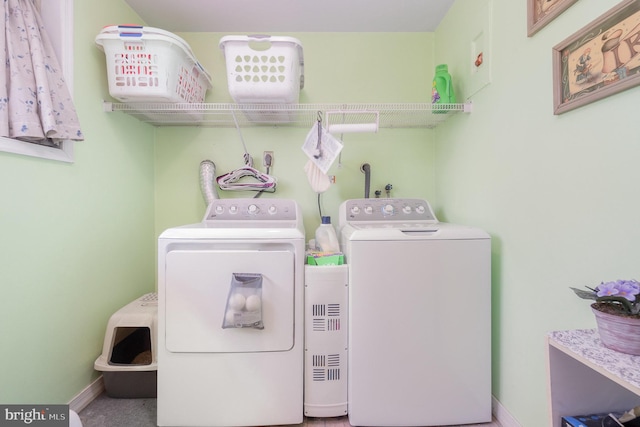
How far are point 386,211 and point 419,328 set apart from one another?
2.40ft

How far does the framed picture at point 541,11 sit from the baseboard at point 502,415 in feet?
5.60

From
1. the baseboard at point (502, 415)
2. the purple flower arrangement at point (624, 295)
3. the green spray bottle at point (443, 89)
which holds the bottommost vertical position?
the baseboard at point (502, 415)

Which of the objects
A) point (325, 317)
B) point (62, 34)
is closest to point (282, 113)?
point (62, 34)

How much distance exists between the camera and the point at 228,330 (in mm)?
1319

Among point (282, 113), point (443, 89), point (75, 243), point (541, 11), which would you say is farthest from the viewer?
point (282, 113)

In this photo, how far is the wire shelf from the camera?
170 centimetres

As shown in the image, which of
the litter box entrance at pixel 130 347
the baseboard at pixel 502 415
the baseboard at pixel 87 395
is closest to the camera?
the baseboard at pixel 502 415

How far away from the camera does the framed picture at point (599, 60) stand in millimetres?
808

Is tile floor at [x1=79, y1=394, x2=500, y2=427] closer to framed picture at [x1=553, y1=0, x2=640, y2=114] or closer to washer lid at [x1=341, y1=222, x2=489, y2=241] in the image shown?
washer lid at [x1=341, y1=222, x2=489, y2=241]

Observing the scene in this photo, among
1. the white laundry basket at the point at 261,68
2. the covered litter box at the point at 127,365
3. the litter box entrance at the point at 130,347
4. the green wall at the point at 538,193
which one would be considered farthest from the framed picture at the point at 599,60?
the litter box entrance at the point at 130,347

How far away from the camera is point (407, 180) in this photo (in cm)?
220

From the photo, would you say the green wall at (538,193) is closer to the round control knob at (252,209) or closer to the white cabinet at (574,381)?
the white cabinet at (574,381)

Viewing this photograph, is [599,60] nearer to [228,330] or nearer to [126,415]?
[228,330]

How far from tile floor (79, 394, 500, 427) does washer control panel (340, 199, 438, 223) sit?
1097mm
